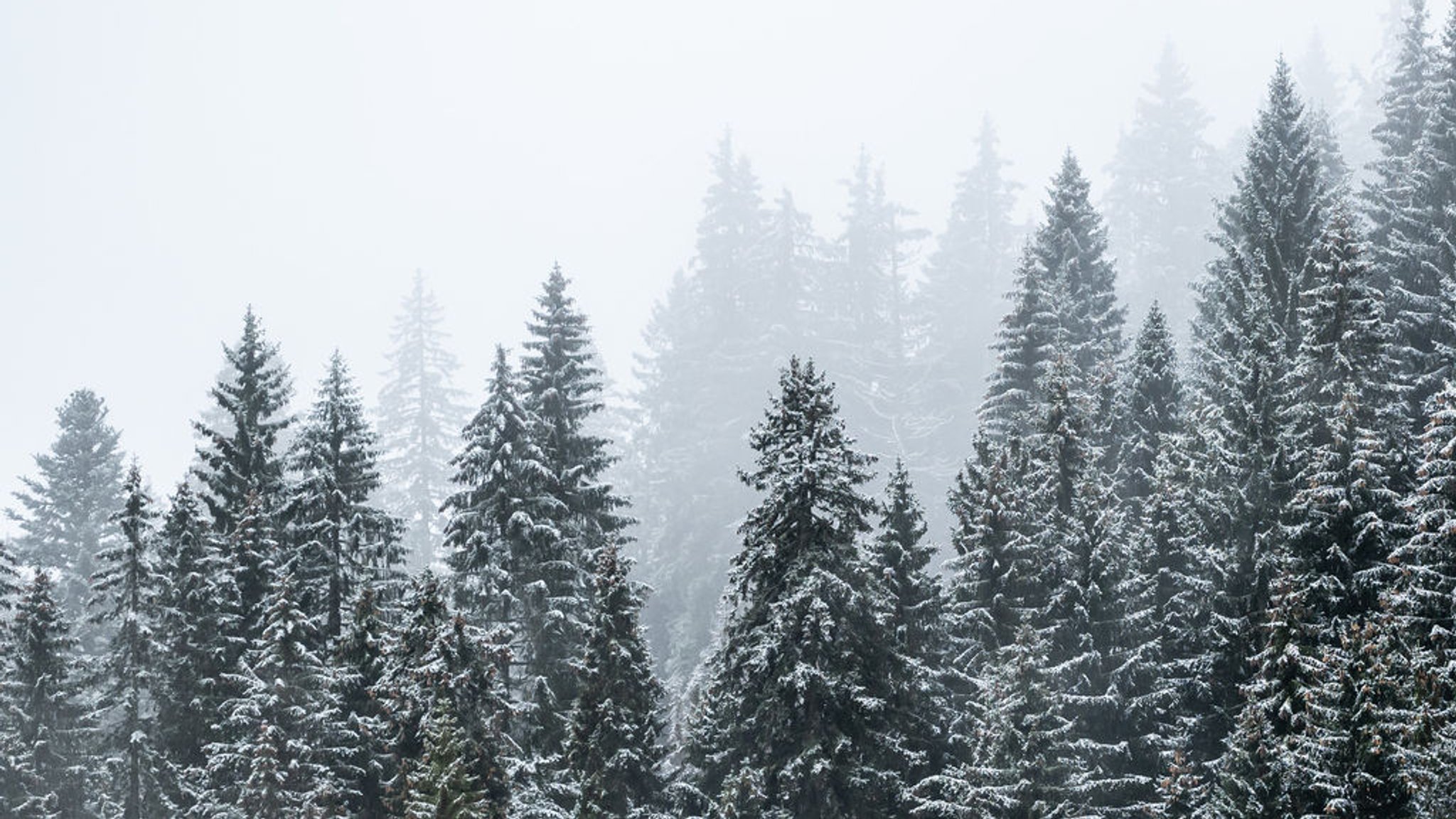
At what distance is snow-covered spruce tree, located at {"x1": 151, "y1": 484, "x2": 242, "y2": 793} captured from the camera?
3256cm

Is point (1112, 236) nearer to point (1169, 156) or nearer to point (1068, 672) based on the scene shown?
point (1169, 156)

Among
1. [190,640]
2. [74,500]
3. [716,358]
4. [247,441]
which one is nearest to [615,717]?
[190,640]

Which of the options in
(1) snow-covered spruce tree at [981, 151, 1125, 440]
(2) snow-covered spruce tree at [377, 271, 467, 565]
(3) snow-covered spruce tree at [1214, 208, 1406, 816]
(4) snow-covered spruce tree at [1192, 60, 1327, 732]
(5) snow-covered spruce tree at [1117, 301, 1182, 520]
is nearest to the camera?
(3) snow-covered spruce tree at [1214, 208, 1406, 816]

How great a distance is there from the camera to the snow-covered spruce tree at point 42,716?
34531 millimetres

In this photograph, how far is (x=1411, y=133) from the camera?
4081 centimetres

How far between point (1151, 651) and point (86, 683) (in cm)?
2839

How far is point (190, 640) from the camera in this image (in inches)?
1310

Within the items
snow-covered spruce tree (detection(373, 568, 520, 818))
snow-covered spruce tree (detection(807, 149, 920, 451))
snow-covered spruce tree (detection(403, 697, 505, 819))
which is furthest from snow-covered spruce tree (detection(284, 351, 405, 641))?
snow-covered spruce tree (detection(807, 149, 920, 451))

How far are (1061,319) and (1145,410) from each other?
7.64m

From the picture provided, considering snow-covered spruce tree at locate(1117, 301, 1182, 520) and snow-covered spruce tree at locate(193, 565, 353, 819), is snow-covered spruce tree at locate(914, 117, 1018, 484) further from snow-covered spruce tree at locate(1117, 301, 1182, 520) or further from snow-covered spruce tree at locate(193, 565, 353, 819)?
snow-covered spruce tree at locate(193, 565, 353, 819)

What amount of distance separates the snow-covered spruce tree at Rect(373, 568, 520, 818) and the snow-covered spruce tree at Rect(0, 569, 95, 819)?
11166mm

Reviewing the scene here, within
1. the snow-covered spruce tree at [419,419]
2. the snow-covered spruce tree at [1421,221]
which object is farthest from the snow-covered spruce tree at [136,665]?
the snow-covered spruce tree at [419,419]

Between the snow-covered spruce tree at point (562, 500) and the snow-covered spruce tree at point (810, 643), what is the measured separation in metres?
6.57

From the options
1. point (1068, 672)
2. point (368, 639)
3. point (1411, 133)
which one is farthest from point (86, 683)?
point (1411, 133)
